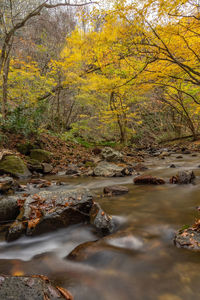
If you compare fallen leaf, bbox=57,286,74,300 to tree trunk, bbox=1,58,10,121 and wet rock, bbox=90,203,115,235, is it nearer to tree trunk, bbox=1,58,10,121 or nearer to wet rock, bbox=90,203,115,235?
wet rock, bbox=90,203,115,235

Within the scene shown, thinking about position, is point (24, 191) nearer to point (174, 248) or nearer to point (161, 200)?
point (161, 200)

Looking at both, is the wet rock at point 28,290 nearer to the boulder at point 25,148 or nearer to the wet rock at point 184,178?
the wet rock at point 184,178

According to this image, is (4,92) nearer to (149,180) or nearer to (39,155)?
(39,155)

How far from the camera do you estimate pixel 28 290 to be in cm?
118

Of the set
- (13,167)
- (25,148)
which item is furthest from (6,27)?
(13,167)

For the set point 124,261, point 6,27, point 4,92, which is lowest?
point 124,261

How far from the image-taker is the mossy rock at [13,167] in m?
5.75

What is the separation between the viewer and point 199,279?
4.56ft

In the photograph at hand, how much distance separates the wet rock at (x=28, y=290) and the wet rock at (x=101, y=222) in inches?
36.4

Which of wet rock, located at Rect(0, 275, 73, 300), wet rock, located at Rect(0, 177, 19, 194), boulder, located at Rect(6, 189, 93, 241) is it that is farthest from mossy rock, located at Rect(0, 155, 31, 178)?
wet rock, located at Rect(0, 275, 73, 300)

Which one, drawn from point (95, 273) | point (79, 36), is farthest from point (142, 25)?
point (79, 36)

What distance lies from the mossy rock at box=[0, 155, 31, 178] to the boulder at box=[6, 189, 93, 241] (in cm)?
351

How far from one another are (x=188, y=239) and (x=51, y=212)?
144 centimetres

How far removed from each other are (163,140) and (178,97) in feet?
15.3
